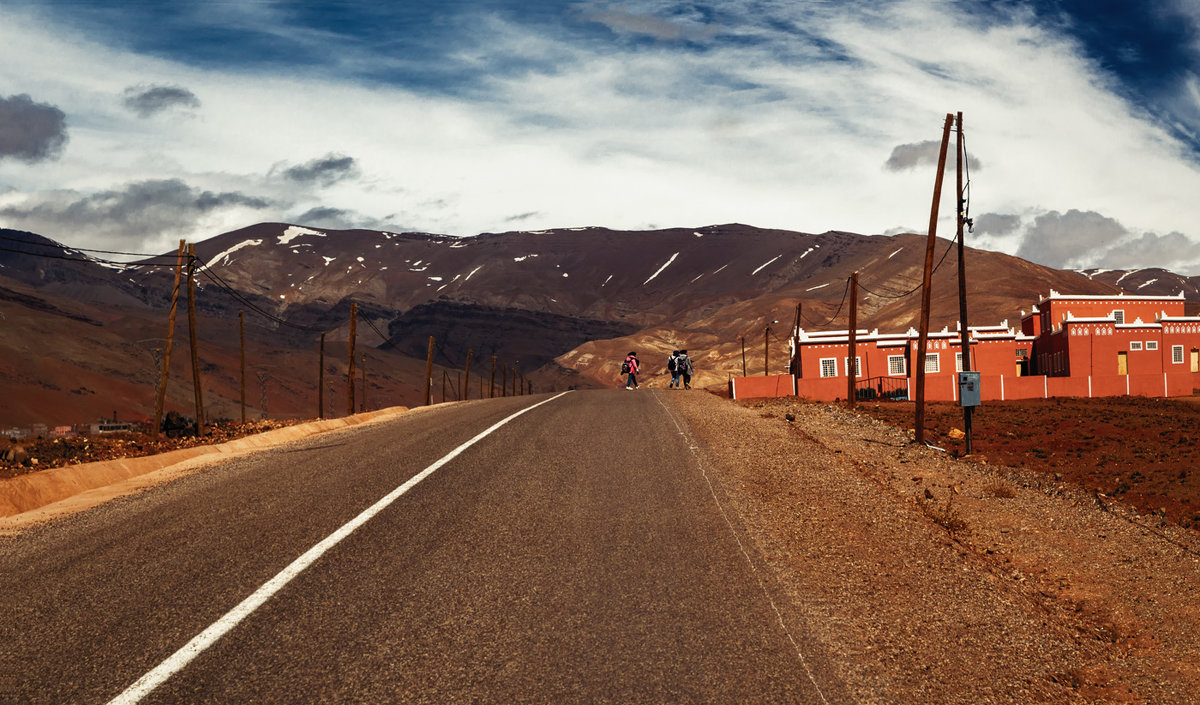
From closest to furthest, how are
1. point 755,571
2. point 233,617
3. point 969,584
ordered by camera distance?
point 233,617
point 755,571
point 969,584

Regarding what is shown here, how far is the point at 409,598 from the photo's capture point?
6.22 meters

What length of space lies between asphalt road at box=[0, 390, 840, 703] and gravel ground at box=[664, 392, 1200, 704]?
1.61 feet

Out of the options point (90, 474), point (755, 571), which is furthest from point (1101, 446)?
point (90, 474)

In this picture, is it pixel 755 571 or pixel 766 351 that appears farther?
pixel 766 351

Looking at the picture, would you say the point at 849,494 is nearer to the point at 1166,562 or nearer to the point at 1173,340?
the point at 1166,562

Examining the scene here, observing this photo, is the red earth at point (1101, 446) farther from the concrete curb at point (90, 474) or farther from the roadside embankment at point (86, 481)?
the concrete curb at point (90, 474)

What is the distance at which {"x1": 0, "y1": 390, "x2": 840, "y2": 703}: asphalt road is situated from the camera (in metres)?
4.89

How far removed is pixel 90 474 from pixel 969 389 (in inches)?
702

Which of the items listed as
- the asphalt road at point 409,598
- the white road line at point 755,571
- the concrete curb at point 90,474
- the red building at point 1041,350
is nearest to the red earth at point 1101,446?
the white road line at point 755,571

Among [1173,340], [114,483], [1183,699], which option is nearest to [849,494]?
Result: [1183,699]

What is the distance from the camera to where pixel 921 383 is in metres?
25.3

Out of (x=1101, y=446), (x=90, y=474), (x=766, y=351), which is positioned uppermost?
(x=766, y=351)

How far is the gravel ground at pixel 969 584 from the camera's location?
5590 millimetres

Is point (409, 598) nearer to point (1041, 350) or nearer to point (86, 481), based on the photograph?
point (86, 481)
